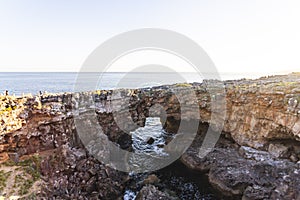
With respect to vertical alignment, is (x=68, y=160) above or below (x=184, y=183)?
above

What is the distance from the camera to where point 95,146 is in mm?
27938

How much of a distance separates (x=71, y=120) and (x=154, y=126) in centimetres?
2877

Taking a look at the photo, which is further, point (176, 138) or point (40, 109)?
point (176, 138)

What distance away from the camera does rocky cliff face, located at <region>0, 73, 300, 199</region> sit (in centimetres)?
2205

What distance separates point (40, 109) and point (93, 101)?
7.00 metres

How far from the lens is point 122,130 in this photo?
35156mm

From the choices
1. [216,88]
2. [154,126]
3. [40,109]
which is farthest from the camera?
[154,126]

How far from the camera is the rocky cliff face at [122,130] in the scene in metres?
22.0

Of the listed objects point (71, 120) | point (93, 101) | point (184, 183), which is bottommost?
point (184, 183)

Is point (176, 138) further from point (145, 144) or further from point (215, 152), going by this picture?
point (215, 152)

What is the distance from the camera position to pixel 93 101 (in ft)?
97.8

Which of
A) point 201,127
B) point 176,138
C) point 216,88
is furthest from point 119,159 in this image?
point 216,88

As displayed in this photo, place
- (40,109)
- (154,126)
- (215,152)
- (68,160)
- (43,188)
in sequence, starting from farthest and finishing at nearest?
(154,126) → (215,152) → (40,109) → (68,160) → (43,188)

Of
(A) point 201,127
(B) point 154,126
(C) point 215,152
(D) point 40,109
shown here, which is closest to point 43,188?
(D) point 40,109
